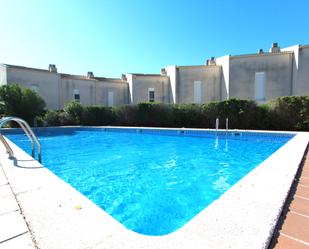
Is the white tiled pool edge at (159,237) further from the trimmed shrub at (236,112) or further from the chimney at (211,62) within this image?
the chimney at (211,62)

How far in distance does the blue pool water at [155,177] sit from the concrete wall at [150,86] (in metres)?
15.5

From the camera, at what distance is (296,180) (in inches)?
122

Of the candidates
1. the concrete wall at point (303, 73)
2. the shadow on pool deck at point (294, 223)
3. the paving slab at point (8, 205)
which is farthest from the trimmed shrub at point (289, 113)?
the paving slab at point (8, 205)

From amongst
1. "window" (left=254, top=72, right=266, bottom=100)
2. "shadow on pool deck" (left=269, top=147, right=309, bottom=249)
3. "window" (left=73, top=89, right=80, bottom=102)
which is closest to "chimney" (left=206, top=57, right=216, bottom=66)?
"window" (left=254, top=72, right=266, bottom=100)

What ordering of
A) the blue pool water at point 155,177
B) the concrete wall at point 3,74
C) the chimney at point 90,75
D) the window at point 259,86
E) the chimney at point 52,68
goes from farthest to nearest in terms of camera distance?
the chimney at point 90,75, the chimney at point 52,68, the concrete wall at point 3,74, the window at point 259,86, the blue pool water at point 155,177

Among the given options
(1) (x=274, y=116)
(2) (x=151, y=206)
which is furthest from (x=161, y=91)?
(2) (x=151, y=206)

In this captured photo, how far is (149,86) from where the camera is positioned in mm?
25422

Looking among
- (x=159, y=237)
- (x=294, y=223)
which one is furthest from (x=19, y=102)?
(x=294, y=223)

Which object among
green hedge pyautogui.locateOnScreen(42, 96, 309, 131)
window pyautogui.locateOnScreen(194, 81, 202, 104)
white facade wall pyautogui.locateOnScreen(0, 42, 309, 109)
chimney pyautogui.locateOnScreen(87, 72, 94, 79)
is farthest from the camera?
chimney pyautogui.locateOnScreen(87, 72, 94, 79)

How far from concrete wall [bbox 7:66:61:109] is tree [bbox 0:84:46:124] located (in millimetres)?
3878

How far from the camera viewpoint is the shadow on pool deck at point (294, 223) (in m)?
1.59

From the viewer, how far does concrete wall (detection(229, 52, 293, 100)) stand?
18.4 m

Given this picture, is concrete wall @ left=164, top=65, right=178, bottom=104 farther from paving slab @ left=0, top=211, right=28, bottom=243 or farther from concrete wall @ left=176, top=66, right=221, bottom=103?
paving slab @ left=0, top=211, right=28, bottom=243

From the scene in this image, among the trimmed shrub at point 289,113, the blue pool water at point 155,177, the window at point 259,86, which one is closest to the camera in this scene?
the blue pool water at point 155,177
